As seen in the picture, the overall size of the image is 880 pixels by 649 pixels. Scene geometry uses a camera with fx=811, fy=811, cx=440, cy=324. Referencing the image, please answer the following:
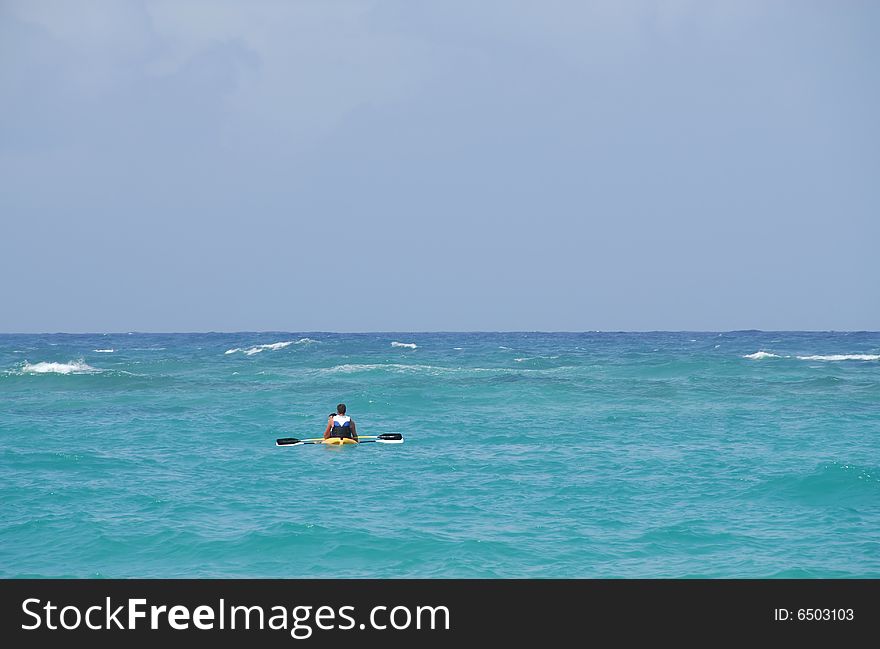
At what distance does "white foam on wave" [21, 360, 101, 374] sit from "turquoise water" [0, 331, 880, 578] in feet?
28.8

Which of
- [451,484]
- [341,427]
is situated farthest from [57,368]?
[451,484]

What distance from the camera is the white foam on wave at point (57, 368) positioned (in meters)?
40.9

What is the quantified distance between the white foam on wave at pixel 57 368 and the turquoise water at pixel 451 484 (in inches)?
345

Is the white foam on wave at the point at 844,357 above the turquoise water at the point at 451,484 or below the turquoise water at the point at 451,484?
above

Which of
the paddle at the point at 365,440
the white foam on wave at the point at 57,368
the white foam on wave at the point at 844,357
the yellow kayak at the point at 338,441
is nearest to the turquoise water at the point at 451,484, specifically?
the yellow kayak at the point at 338,441

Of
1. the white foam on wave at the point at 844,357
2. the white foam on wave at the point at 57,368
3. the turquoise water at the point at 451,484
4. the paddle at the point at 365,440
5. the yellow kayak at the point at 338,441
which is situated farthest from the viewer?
the white foam on wave at the point at 844,357

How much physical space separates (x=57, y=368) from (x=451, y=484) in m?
33.5

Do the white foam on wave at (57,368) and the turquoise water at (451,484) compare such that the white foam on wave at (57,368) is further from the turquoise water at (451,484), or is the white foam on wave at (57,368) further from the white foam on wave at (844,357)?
the white foam on wave at (844,357)

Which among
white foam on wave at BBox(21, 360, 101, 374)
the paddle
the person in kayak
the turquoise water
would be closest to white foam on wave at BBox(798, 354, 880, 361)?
the turquoise water

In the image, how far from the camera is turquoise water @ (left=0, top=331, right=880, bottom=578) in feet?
37.6

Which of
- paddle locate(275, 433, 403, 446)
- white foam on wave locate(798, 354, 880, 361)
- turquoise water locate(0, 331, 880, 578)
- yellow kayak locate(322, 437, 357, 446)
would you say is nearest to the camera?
turquoise water locate(0, 331, 880, 578)

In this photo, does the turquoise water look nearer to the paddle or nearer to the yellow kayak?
the yellow kayak
